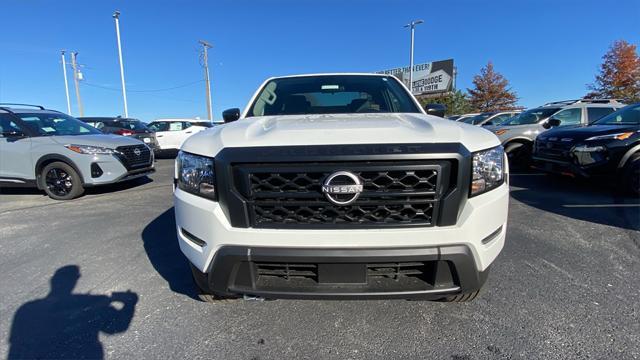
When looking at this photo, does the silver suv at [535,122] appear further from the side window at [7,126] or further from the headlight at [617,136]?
the side window at [7,126]

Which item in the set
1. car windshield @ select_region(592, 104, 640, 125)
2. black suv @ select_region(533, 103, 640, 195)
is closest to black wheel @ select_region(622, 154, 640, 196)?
black suv @ select_region(533, 103, 640, 195)

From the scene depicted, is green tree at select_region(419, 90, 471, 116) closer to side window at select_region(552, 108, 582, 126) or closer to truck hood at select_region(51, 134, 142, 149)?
side window at select_region(552, 108, 582, 126)

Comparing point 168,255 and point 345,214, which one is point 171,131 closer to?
point 168,255

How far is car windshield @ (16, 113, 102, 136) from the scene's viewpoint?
607 cm

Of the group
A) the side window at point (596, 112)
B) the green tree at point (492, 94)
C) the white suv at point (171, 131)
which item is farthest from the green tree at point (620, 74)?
the white suv at point (171, 131)

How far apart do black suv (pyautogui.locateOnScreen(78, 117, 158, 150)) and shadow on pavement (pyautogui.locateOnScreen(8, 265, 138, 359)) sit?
33.6ft

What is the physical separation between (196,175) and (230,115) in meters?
1.61

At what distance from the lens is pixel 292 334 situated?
2.09 meters

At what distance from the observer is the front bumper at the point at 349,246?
1.69m

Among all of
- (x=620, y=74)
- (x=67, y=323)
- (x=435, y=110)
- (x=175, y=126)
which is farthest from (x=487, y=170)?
(x=620, y=74)

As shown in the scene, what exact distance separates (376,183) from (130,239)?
3233mm

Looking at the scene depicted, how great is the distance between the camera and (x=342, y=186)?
5.49ft

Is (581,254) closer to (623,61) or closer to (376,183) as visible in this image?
(376,183)

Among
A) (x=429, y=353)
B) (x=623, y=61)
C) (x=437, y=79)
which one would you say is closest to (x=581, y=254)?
(x=429, y=353)
